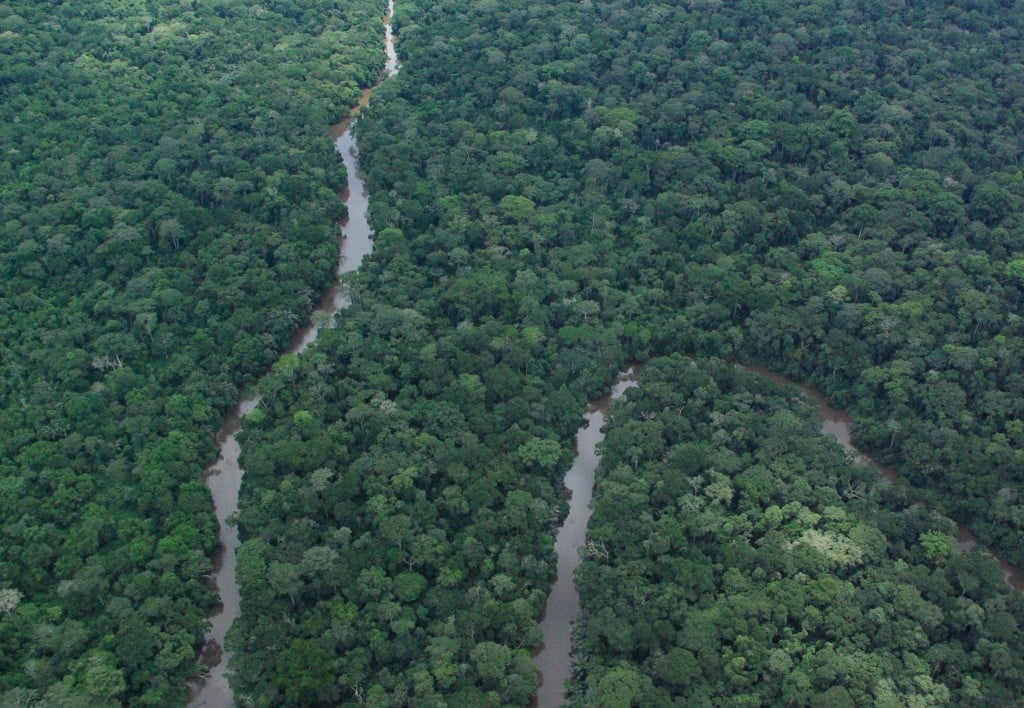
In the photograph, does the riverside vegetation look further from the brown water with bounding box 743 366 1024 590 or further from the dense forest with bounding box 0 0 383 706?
the brown water with bounding box 743 366 1024 590

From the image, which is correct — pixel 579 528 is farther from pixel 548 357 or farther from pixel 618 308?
pixel 618 308

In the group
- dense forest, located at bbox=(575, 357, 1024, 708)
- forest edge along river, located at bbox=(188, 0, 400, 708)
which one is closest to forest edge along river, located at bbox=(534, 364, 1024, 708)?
dense forest, located at bbox=(575, 357, 1024, 708)

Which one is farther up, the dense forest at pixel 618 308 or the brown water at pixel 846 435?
the dense forest at pixel 618 308

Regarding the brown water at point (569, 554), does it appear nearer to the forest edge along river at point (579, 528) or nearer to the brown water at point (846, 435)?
the forest edge along river at point (579, 528)

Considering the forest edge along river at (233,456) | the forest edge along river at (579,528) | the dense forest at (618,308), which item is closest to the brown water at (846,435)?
the forest edge along river at (579,528)

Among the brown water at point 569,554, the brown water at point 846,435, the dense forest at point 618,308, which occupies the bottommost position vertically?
the brown water at point 569,554

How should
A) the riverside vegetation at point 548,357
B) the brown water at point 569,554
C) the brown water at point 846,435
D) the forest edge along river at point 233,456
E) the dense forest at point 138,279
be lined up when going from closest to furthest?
the riverside vegetation at point 548,357 → the dense forest at point 138,279 → the forest edge along river at point 233,456 → the brown water at point 569,554 → the brown water at point 846,435

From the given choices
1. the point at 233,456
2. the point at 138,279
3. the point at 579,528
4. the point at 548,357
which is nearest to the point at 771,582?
the point at 579,528
